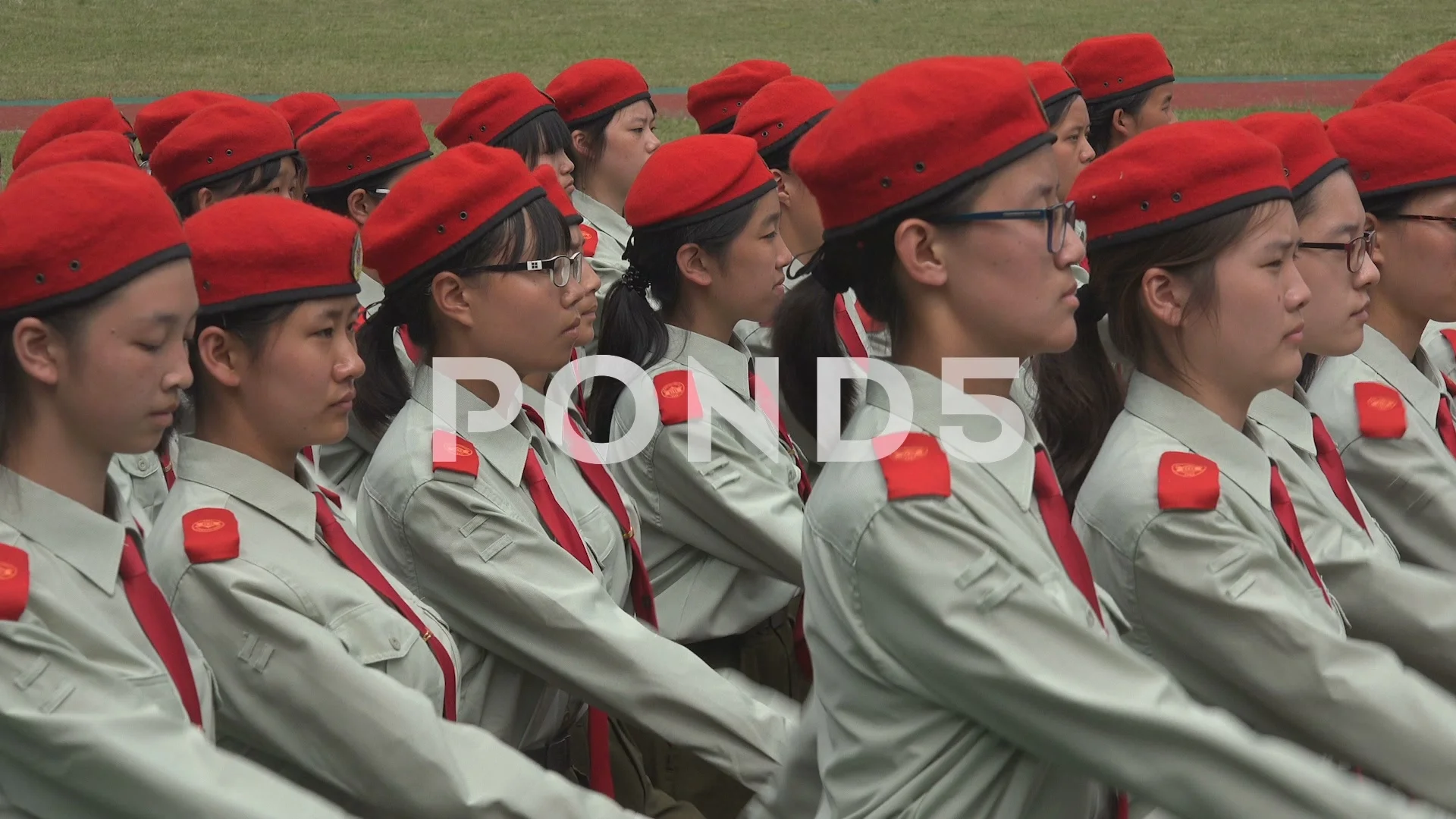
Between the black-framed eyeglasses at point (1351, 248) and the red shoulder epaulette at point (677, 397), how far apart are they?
4.12 feet

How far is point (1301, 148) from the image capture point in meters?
3.01

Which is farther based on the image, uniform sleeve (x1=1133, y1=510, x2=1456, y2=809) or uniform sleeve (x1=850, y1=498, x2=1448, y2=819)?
uniform sleeve (x1=1133, y1=510, x2=1456, y2=809)

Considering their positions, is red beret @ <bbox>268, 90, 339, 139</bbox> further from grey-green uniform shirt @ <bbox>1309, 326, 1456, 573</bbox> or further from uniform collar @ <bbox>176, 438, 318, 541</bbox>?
grey-green uniform shirt @ <bbox>1309, 326, 1456, 573</bbox>

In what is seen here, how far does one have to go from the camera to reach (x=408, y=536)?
2.80 meters

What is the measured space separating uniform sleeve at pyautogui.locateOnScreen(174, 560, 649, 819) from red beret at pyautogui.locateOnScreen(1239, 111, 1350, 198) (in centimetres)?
173

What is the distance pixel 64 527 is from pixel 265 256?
606mm

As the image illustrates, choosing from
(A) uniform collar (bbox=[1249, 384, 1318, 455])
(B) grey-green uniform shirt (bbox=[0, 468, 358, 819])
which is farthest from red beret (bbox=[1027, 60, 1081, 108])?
(B) grey-green uniform shirt (bbox=[0, 468, 358, 819])

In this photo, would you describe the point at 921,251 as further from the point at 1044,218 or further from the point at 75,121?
the point at 75,121

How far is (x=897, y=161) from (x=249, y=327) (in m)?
1.07

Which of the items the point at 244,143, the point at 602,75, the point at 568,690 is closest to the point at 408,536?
the point at 568,690

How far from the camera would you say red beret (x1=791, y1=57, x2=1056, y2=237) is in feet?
6.66

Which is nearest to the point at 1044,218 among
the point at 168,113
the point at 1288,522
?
the point at 1288,522

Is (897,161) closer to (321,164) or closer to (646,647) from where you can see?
(646,647)

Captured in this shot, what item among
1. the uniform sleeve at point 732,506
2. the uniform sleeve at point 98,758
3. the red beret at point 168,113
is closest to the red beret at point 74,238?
the uniform sleeve at point 98,758
